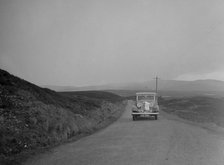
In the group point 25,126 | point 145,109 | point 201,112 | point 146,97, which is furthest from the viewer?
point 201,112

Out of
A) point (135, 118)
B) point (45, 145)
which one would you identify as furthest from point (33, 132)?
point (135, 118)

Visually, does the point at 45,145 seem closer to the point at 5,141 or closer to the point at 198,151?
the point at 5,141

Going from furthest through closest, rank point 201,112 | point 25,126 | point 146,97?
point 201,112 → point 146,97 → point 25,126

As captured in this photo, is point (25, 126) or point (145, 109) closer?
point (25, 126)

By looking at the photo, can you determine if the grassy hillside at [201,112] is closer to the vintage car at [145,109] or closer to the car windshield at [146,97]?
the vintage car at [145,109]

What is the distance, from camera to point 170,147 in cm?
1102

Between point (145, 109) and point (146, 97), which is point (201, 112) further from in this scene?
point (145, 109)

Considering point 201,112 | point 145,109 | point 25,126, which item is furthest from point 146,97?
point 201,112

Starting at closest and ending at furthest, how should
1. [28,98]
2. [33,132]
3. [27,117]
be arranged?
1. [33,132]
2. [27,117]
3. [28,98]

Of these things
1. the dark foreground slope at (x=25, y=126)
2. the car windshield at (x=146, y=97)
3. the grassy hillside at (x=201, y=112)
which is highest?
the car windshield at (x=146, y=97)

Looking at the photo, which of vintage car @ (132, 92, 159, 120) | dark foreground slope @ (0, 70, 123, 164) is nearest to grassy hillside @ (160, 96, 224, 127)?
vintage car @ (132, 92, 159, 120)

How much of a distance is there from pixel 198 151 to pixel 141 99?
18.6m

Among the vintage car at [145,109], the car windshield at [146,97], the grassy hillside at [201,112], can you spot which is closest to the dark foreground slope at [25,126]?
the vintage car at [145,109]

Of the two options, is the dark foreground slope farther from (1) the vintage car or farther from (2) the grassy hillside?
(2) the grassy hillside
